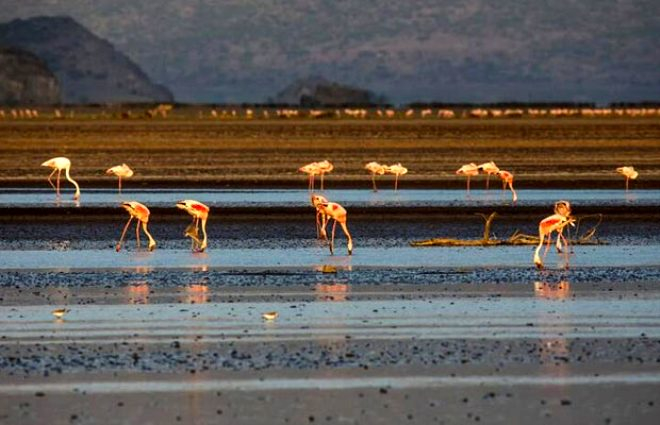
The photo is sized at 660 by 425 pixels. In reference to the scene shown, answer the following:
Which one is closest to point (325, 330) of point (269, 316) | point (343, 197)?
point (269, 316)

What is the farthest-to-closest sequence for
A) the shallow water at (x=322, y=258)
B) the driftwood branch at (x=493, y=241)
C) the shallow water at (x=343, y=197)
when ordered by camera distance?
the shallow water at (x=343, y=197), the driftwood branch at (x=493, y=241), the shallow water at (x=322, y=258)

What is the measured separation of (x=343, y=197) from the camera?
131 ft

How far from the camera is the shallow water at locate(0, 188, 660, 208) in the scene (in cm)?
3688

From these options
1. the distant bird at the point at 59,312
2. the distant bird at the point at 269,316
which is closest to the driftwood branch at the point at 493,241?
the distant bird at the point at 269,316

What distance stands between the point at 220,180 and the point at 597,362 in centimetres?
3191

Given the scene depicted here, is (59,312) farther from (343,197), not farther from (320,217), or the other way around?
(343,197)

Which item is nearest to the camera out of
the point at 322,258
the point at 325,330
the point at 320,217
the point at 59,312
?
the point at 325,330

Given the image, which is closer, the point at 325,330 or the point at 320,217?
the point at 325,330

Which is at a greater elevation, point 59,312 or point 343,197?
Result: point 343,197

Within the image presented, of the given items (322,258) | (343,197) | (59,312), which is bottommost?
(59,312)

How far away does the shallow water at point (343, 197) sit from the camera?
36875 mm

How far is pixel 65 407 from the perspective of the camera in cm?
1288

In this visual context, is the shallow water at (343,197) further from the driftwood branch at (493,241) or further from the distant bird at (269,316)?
the distant bird at (269,316)

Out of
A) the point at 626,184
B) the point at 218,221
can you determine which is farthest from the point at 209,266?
the point at 626,184
